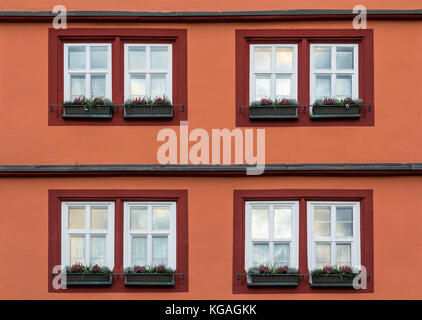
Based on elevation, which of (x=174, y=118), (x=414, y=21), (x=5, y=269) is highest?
(x=414, y=21)

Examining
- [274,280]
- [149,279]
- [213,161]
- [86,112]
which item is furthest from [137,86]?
[274,280]

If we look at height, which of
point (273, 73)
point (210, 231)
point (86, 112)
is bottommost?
point (210, 231)

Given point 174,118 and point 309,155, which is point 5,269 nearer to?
point 174,118

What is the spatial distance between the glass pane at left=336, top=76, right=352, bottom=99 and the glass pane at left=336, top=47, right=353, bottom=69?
6.4 inches

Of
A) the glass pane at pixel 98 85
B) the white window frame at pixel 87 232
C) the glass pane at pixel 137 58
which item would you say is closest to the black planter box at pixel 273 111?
A: the glass pane at pixel 137 58

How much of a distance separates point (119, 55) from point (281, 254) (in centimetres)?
380

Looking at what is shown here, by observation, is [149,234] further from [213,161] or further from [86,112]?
[86,112]

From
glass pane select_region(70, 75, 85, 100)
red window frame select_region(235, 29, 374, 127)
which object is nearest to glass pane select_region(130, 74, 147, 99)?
glass pane select_region(70, 75, 85, 100)

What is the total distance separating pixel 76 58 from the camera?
10711 millimetres

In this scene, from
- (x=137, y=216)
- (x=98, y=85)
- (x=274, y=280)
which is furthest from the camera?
(x=98, y=85)
